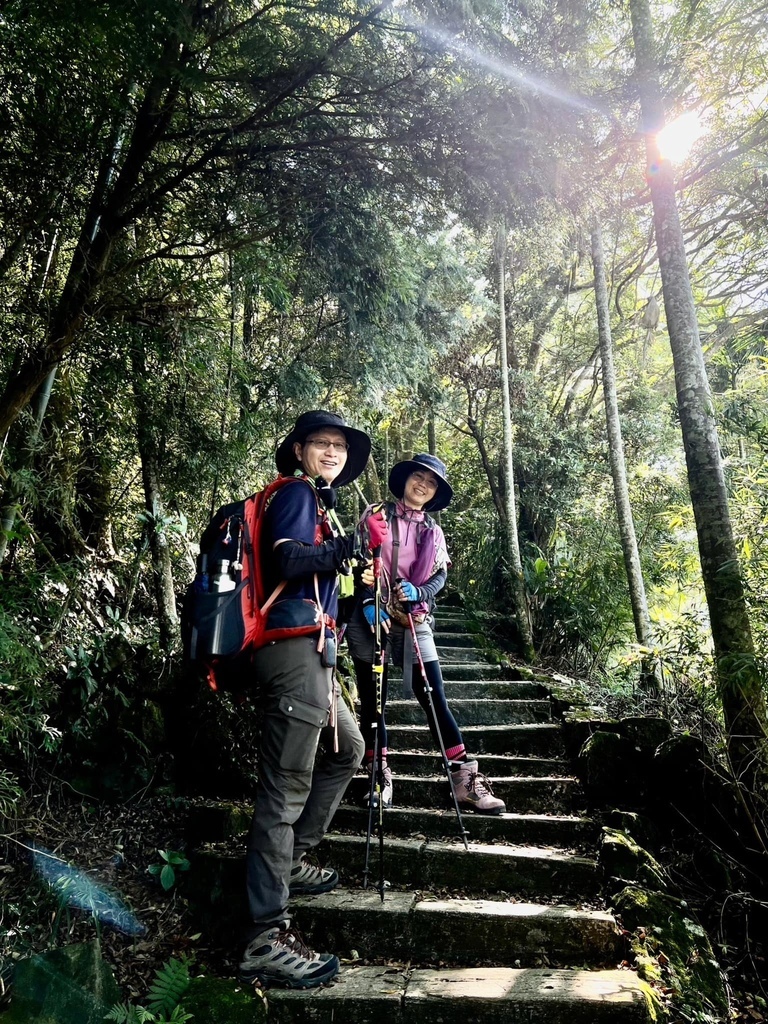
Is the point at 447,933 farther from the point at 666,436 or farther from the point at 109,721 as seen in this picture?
the point at 666,436

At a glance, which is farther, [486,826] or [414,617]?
[414,617]

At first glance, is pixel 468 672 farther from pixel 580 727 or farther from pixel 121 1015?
pixel 121 1015

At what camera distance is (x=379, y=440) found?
13117mm

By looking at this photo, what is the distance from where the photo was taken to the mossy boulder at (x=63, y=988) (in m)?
2.33

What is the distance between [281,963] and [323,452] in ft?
7.11

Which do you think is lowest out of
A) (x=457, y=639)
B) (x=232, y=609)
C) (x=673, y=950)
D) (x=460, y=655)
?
(x=673, y=950)

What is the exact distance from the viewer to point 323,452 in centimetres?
304

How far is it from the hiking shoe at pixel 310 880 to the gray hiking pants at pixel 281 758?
0.58 m

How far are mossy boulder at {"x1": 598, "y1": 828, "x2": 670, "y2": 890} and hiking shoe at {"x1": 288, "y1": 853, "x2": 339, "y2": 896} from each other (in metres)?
1.43

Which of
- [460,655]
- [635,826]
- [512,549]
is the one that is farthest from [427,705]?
[512,549]

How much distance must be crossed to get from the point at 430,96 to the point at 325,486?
2.31m

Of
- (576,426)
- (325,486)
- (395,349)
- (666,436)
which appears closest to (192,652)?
(325,486)

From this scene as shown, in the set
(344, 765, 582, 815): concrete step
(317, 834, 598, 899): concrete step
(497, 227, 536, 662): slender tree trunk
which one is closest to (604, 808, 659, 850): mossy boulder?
(344, 765, 582, 815): concrete step

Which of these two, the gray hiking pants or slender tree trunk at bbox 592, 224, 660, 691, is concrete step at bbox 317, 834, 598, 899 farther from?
slender tree trunk at bbox 592, 224, 660, 691
